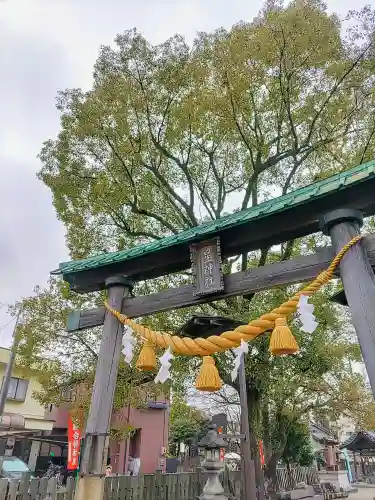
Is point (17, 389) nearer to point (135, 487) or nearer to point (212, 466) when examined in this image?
point (135, 487)

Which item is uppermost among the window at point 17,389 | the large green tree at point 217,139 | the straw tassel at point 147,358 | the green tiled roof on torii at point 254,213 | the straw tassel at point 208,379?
the large green tree at point 217,139

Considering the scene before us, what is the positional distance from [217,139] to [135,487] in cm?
838

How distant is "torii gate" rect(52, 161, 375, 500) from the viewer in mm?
3020

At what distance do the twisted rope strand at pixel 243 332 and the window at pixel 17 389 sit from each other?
19098 mm

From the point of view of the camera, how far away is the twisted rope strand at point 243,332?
3119 mm

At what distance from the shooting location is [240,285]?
376 cm

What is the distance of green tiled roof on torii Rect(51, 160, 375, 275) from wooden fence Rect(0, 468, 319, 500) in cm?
380

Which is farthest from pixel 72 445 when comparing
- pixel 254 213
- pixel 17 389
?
pixel 254 213

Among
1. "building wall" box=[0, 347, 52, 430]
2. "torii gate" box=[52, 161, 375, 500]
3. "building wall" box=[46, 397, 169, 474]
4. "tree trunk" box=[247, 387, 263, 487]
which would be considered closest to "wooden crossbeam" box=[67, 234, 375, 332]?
"torii gate" box=[52, 161, 375, 500]

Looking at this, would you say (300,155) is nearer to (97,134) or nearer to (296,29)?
(296,29)

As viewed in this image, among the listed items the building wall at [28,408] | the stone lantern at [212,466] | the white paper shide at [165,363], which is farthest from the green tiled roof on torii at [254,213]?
the building wall at [28,408]

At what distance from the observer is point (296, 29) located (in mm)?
7824

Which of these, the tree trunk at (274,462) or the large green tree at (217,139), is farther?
the tree trunk at (274,462)

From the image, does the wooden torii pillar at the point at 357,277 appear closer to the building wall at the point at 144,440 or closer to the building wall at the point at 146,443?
the building wall at the point at 144,440
